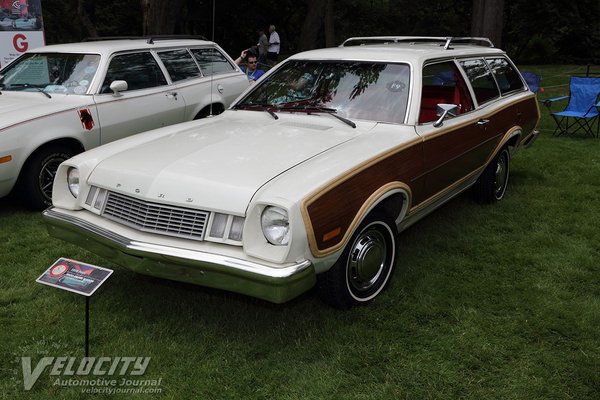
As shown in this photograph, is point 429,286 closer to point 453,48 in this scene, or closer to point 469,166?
point 469,166

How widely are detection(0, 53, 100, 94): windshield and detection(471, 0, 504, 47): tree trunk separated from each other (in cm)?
1018

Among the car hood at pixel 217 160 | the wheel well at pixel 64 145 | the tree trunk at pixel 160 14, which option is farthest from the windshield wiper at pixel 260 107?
the tree trunk at pixel 160 14

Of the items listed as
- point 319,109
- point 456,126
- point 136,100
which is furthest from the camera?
point 136,100

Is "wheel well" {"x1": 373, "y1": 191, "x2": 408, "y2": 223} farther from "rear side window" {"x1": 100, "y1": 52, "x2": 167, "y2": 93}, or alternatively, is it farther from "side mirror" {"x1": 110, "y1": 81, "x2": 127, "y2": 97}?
"rear side window" {"x1": 100, "y1": 52, "x2": 167, "y2": 93}

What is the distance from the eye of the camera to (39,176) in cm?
540

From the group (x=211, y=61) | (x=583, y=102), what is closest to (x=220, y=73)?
(x=211, y=61)

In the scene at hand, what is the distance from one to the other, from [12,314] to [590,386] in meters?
3.45

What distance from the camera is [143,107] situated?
20.9 ft

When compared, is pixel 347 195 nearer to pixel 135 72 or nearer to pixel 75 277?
pixel 75 277

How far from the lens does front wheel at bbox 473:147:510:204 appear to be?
563 cm

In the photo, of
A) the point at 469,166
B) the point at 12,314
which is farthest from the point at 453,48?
the point at 12,314

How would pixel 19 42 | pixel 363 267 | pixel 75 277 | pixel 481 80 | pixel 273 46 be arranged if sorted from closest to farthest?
pixel 75 277
pixel 363 267
pixel 481 80
pixel 19 42
pixel 273 46

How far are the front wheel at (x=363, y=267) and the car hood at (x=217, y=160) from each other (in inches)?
23.8

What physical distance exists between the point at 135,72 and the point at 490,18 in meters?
9.89
